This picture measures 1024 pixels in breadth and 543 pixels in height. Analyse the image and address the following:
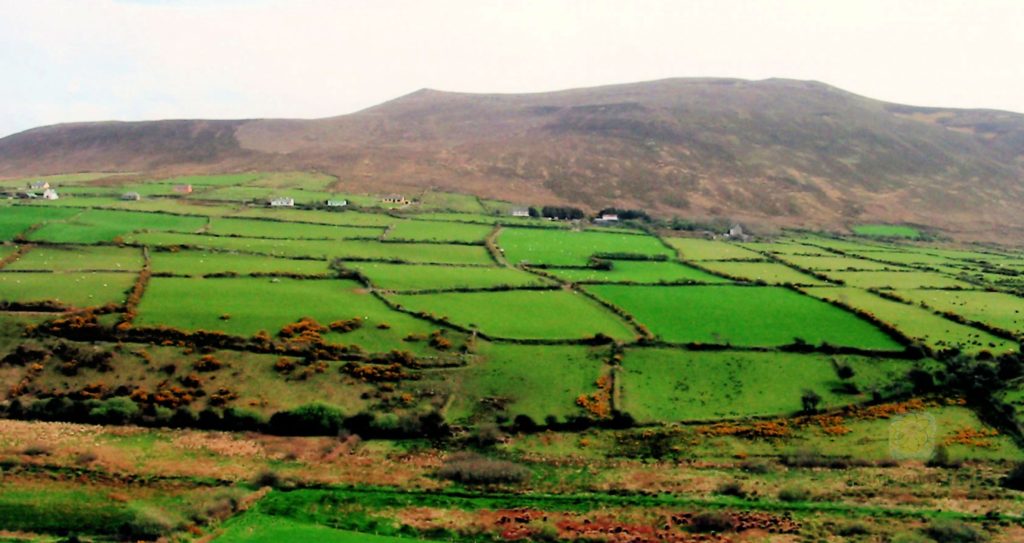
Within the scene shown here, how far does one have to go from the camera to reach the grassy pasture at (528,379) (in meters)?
52.8

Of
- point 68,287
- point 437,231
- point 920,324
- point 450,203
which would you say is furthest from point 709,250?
point 68,287

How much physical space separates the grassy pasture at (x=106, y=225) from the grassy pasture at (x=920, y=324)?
81.1 m

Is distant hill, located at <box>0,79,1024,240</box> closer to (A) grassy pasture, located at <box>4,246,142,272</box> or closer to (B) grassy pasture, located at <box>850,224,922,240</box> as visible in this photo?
(B) grassy pasture, located at <box>850,224,922,240</box>

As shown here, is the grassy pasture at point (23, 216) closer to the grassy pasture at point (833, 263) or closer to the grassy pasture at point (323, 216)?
the grassy pasture at point (323, 216)

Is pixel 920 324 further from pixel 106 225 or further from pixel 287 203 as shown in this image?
pixel 287 203

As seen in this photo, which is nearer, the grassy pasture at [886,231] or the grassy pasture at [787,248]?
the grassy pasture at [787,248]

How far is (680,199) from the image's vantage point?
165125mm

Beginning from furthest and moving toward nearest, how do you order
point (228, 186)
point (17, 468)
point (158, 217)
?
point (228, 186)
point (158, 217)
point (17, 468)

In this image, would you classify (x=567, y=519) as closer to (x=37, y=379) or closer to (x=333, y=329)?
(x=333, y=329)

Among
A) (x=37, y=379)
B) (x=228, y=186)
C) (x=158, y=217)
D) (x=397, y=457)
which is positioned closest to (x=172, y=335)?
(x=37, y=379)

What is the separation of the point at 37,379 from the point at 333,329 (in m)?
21.4

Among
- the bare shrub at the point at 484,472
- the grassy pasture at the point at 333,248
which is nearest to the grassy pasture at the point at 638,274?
the grassy pasture at the point at 333,248

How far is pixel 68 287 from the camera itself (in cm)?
6788

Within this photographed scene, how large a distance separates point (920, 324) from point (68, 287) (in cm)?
7819
